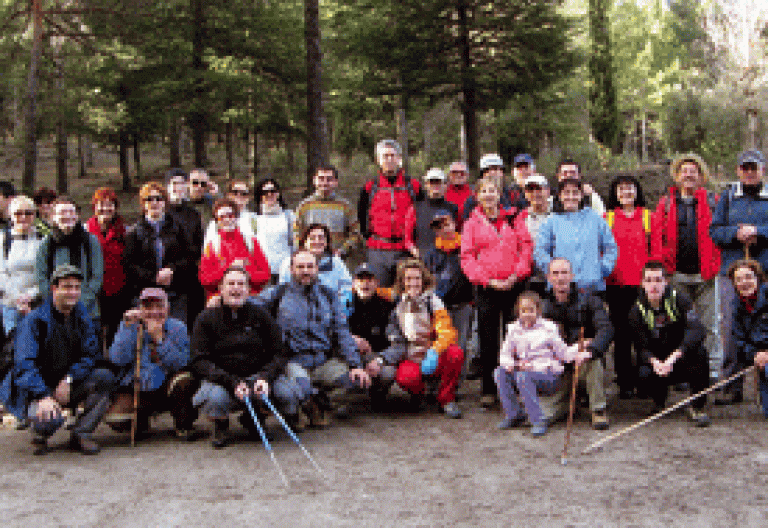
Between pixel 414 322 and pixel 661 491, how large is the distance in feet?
9.16

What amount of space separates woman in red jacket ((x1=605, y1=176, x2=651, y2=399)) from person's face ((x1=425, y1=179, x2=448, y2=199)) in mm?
1640

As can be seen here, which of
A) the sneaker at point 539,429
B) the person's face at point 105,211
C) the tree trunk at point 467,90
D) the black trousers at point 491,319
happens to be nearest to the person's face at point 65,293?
the person's face at point 105,211

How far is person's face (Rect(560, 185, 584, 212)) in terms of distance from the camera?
6.81m

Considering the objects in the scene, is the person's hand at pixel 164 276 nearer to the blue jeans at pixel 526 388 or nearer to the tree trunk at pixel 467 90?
the blue jeans at pixel 526 388

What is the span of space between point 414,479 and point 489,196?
292 centimetres

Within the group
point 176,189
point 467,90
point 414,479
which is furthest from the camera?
point 467,90

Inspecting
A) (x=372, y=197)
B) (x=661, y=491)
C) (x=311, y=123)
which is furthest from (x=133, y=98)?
(x=661, y=491)

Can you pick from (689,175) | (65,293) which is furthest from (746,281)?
(65,293)

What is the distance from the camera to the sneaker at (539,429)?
603 cm

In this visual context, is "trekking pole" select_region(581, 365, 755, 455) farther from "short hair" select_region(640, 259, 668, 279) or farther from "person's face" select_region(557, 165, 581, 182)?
"person's face" select_region(557, 165, 581, 182)

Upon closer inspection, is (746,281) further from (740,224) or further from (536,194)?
(536,194)

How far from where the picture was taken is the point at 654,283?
6.46 meters

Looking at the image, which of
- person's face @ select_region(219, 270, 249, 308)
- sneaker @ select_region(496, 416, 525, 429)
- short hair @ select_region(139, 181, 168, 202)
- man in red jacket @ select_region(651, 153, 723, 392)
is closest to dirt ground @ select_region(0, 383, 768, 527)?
sneaker @ select_region(496, 416, 525, 429)

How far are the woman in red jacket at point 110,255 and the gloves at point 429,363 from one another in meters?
3.02
